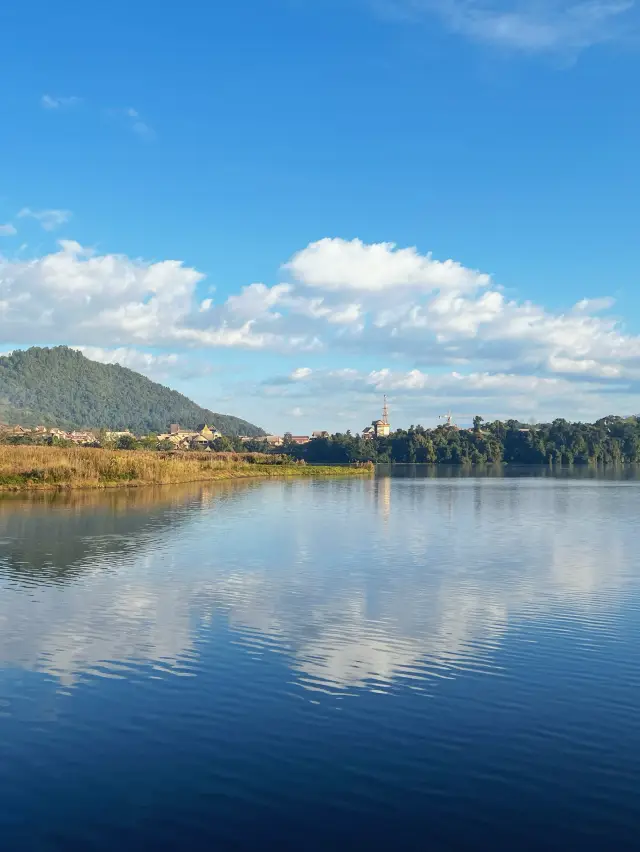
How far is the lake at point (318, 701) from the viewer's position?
11.4 m

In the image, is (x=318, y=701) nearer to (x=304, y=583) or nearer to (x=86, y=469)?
(x=304, y=583)

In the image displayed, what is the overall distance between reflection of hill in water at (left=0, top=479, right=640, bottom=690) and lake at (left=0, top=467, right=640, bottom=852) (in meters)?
0.14

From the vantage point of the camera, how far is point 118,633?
70.9ft

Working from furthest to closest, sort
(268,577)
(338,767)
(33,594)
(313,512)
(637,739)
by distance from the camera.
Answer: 1. (313,512)
2. (268,577)
3. (33,594)
4. (637,739)
5. (338,767)

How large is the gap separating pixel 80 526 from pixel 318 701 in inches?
1300

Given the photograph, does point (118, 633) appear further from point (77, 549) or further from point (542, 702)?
point (77, 549)

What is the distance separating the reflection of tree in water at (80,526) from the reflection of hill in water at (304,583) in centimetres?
18

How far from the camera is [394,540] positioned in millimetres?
42875

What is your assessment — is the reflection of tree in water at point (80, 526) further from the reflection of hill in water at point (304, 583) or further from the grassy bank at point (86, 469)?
the grassy bank at point (86, 469)

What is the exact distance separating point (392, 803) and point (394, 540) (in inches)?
1228

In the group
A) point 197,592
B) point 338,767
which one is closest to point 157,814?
point 338,767

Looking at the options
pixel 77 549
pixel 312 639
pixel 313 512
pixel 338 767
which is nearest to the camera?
pixel 338 767

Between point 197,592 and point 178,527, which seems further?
point 178,527

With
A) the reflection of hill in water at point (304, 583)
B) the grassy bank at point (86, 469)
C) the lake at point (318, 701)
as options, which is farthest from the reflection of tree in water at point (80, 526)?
the grassy bank at point (86, 469)
